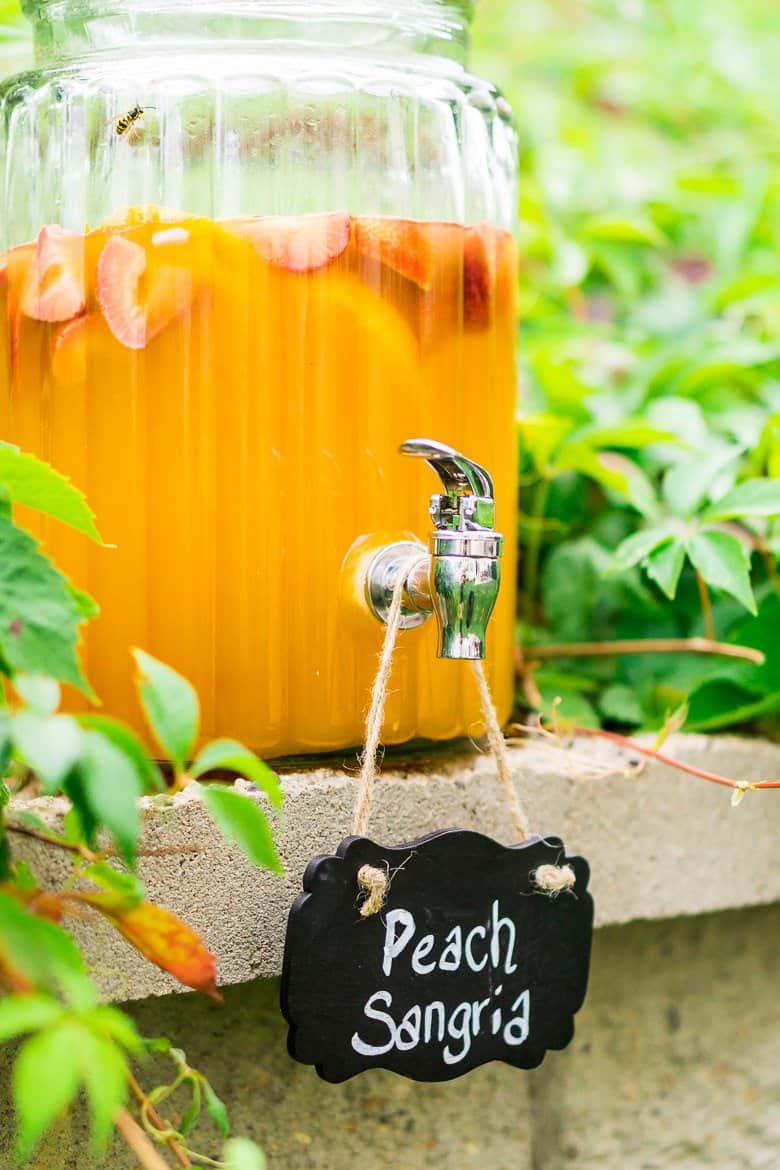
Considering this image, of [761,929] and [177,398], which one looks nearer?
[177,398]

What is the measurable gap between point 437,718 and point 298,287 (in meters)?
0.22

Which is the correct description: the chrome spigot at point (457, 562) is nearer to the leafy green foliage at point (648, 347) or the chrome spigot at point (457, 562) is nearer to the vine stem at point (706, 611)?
the leafy green foliage at point (648, 347)

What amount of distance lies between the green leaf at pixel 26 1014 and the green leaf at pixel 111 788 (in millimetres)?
46

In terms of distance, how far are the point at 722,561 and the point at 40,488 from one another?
37 cm

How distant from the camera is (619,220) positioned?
984 millimetres

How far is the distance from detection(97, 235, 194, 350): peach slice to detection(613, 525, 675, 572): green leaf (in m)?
0.28

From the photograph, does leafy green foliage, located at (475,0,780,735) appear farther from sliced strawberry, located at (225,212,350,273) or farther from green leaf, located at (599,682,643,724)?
sliced strawberry, located at (225,212,350,273)

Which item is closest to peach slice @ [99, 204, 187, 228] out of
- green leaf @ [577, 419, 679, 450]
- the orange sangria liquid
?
the orange sangria liquid

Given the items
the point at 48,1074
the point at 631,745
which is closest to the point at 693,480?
the point at 631,745

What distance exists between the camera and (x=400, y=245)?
57cm

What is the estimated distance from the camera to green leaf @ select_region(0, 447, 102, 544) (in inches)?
16.5

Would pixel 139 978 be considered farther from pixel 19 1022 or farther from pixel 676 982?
pixel 676 982

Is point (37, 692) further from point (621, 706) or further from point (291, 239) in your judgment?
point (621, 706)

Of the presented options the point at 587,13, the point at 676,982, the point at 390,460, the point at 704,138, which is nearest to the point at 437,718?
the point at 390,460
